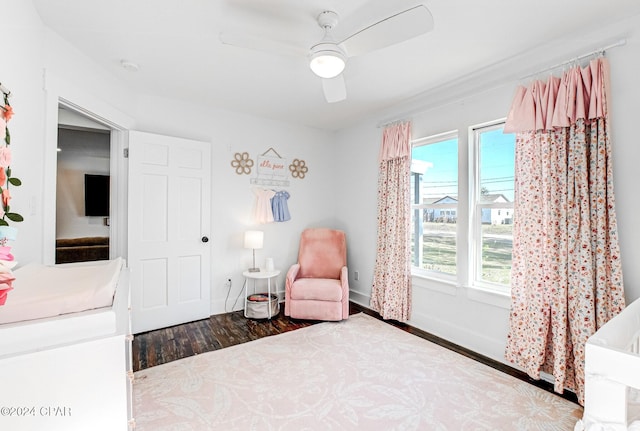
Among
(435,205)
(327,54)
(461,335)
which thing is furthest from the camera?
(435,205)

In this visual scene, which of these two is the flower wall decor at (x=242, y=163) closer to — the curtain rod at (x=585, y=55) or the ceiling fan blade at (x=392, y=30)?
the ceiling fan blade at (x=392, y=30)

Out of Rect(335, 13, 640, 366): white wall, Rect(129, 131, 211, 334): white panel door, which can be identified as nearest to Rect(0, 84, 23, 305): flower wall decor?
Rect(129, 131, 211, 334): white panel door

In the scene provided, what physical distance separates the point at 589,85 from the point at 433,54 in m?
1.06

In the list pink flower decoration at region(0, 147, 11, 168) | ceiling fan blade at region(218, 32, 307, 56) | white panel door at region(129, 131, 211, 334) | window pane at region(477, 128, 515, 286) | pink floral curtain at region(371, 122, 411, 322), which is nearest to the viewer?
pink flower decoration at region(0, 147, 11, 168)

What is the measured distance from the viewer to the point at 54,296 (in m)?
0.86

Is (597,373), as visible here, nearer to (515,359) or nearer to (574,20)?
(515,359)

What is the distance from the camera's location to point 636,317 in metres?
1.46

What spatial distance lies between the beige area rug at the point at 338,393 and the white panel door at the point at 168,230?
0.92m

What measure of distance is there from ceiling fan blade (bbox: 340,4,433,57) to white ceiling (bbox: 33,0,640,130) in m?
0.10

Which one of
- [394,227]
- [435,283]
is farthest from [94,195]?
[435,283]

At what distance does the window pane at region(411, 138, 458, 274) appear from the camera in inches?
124

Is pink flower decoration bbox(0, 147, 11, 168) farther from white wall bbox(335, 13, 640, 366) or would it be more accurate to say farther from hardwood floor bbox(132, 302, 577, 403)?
white wall bbox(335, 13, 640, 366)

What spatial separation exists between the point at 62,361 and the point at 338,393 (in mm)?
1793

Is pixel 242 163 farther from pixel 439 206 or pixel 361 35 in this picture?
pixel 361 35
